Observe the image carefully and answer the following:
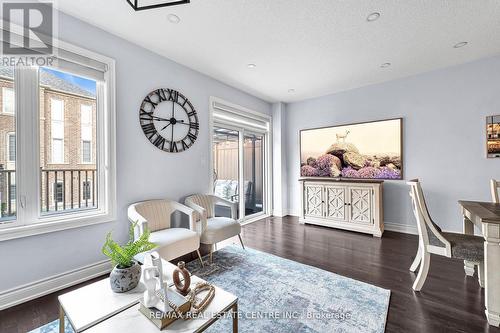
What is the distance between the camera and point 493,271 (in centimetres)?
158

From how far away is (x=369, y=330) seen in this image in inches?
60.0

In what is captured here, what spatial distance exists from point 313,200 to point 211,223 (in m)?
2.26

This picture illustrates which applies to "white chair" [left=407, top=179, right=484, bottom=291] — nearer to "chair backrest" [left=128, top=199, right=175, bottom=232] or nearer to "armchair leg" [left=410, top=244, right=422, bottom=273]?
"armchair leg" [left=410, top=244, right=422, bottom=273]

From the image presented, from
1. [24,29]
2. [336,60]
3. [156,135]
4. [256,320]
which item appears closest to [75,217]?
[156,135]

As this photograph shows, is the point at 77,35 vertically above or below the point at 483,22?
below

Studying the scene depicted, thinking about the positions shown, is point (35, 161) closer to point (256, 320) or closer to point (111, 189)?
point (111, 189)

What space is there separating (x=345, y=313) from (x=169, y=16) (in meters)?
3.14

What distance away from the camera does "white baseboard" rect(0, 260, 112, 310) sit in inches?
71.1

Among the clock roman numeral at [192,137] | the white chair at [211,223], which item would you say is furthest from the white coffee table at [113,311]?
the clock roman numeral at [192,137]

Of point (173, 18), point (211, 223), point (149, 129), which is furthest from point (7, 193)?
point (173, 18)

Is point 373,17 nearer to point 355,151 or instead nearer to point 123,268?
point 355,151

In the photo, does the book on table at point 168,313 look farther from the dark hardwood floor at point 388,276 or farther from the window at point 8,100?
the window at point 8,100

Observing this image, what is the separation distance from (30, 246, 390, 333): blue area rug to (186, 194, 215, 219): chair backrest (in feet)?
2.43
